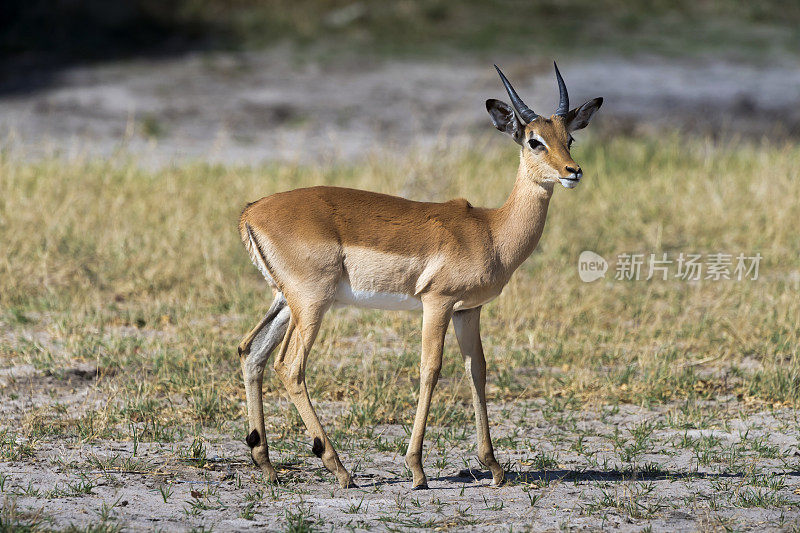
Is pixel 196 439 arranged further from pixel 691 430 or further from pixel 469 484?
pixel 691 430

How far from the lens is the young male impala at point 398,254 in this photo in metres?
5.18

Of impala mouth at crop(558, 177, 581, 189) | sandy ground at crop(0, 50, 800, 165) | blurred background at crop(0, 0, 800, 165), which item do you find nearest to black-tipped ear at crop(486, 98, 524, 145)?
impala mouth at crop(558, 177, 581, 189)

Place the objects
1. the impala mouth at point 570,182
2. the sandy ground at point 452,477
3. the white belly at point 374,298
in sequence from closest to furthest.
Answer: the sandy ground at point 452,477 → the impala mouth at point 570,182 → the white belly at point 374,298

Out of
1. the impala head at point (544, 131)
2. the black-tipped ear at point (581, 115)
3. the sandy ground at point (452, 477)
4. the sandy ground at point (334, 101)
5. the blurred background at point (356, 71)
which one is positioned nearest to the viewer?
the sandy ground at point (452, 477)

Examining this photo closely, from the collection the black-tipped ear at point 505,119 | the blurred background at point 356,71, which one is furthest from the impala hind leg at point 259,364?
the blurred background at point 356,71

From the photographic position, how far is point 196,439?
18.5 feet

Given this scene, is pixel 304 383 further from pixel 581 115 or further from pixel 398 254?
pixel 581 115

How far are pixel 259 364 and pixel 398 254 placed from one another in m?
0.92

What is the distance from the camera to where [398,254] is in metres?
5.20

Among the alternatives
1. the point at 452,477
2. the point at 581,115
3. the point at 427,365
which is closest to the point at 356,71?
the point at 581,115

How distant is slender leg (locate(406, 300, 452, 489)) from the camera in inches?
205


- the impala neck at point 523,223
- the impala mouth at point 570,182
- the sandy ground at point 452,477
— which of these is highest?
the impala mouth at point 570,182

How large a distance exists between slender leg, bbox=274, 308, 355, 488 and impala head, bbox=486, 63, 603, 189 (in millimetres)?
1257

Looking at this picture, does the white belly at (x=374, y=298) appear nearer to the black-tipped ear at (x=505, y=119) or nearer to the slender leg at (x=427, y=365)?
the slender leg at (x=427, y=365)
